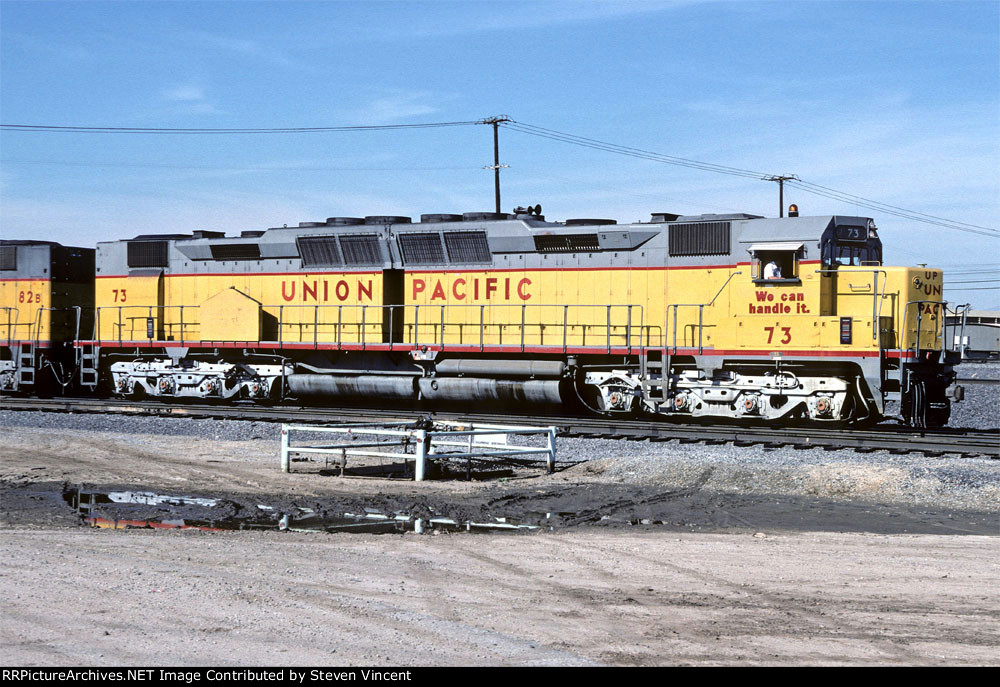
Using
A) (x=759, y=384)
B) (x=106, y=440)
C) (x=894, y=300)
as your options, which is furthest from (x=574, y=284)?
(x=106, y=440)

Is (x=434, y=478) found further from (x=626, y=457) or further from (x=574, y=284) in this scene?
(x=574, y=284)

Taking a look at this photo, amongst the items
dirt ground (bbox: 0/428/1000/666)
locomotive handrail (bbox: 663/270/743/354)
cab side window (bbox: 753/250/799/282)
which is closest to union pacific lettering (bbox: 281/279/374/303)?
locomotive handrail (bbox: 663/270/743/354)

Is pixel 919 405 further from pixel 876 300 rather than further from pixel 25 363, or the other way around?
pixel 25 363

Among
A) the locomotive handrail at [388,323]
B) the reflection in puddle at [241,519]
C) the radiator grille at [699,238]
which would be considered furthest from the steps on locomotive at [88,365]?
the radiator grille at [699,238]

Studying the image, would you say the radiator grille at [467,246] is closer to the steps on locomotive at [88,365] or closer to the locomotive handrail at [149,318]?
the locomotive handrail at [149,318]

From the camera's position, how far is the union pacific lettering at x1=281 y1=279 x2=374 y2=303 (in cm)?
2286

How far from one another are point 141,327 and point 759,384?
14.1 metres

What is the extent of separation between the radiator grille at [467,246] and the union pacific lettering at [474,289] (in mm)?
415

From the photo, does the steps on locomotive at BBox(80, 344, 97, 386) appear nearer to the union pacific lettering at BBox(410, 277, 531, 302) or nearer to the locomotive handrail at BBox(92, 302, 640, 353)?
the locomotive handrail at BBox(92, 302, 640, 353)

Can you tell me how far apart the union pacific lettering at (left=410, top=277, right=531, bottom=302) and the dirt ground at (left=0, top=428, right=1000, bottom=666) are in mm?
9090

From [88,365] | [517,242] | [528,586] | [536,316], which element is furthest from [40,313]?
[528,586]

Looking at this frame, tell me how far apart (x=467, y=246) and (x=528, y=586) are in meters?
14.5

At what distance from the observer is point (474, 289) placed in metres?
21.8

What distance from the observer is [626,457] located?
1526cm
